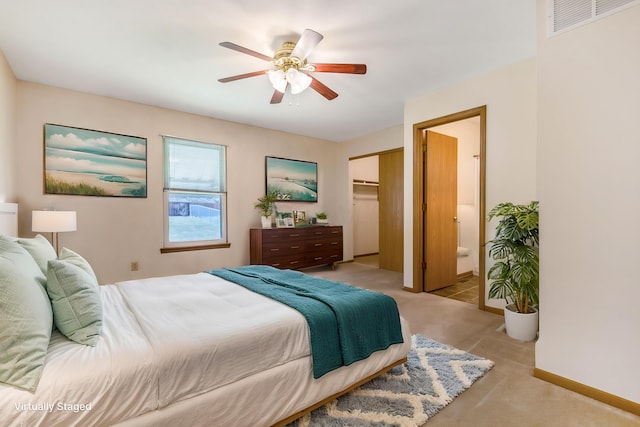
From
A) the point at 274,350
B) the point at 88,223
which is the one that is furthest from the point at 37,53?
the point at 274,350

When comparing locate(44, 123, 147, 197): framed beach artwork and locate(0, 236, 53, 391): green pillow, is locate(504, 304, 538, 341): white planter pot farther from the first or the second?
locate(44, 123, 147, 197): framed beach artwork

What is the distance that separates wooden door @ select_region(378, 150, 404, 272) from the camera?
17.0 feet

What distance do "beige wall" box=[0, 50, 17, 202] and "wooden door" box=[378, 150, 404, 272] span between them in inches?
194

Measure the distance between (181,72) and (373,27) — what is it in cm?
200

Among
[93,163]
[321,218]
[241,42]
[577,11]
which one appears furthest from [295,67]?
[321,218]

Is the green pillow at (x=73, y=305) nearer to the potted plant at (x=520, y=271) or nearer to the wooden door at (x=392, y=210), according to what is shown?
the potted plant at (x=520, y=271)

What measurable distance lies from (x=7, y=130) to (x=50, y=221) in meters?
0.96

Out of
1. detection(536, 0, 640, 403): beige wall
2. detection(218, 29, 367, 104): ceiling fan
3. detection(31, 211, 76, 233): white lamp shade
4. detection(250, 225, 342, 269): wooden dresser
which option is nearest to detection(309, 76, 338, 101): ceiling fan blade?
detection(218, 29, 367, 104): ceiling fan

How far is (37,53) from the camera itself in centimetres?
260

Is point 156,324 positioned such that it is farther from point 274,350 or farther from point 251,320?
point 274,350

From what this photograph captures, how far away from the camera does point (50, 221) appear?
110 inches

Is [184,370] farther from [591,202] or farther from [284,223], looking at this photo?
[284,223]

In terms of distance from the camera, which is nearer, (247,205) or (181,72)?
(181,72)

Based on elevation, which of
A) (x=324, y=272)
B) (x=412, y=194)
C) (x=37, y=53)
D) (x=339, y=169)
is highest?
(x=37, y=53)
